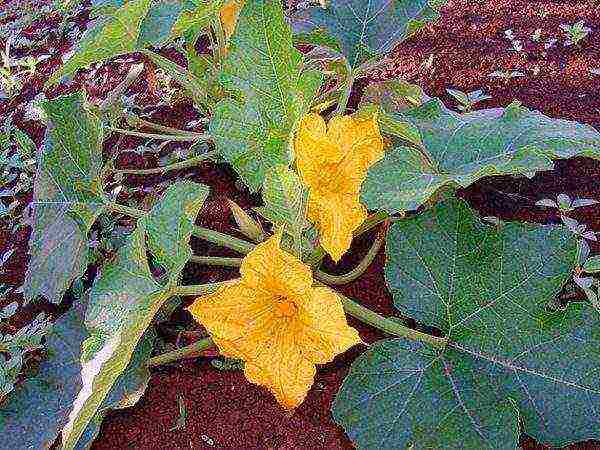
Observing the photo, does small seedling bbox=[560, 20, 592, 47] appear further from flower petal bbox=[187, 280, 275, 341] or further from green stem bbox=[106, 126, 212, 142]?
flower petal bbox=[187, 280, 275, 341]

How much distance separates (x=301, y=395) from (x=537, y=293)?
1.25 ft

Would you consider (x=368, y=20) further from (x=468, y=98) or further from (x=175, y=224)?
(x=175, y=224)

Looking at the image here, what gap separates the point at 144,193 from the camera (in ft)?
6.21

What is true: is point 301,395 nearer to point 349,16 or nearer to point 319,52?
point 349,16

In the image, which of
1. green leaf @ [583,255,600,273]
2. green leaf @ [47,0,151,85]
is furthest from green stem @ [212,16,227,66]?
green leaf @ [583,255,600,273]

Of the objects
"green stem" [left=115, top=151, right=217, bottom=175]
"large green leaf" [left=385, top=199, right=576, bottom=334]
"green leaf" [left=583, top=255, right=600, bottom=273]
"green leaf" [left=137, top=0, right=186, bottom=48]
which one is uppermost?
"green leaf" [left=137, top=0, right=186, bottom=48]

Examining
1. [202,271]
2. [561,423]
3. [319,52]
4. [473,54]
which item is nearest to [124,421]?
[202,271]

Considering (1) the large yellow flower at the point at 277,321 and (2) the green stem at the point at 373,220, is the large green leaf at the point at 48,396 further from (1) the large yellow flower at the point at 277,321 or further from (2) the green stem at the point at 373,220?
(2) the green stem at the point at 373,220

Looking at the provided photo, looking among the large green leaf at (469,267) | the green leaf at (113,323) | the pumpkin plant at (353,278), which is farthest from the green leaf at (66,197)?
the large green leaf at (469,267)

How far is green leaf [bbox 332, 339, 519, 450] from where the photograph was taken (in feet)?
3.68

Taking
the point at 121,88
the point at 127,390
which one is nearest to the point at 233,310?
the point at 127,390

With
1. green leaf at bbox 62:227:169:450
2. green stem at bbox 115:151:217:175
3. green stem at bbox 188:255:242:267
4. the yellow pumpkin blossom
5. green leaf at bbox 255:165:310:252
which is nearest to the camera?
green leaf at bbox 62:227:169:450

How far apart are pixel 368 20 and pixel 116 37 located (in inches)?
19.8

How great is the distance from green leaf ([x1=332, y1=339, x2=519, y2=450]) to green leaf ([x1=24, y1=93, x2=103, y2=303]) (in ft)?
2.04
